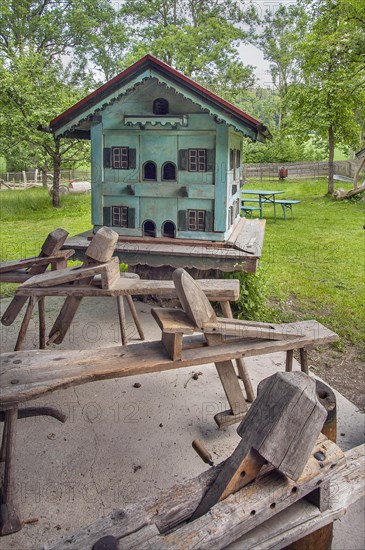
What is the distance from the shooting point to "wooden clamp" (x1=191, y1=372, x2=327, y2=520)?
4.84ft

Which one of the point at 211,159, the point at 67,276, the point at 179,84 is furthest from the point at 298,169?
the point at 67,276

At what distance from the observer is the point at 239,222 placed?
675cm

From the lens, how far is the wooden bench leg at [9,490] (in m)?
2.53

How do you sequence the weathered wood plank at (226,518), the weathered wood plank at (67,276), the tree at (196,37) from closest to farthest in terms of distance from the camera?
the weathered wood plank at (226,518)
the weathered wood plank at (67,276)
the tree at (196,37)

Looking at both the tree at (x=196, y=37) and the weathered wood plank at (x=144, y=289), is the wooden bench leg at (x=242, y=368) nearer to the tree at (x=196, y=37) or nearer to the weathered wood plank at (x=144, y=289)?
the weathered wood plank at (x=144, y=289)

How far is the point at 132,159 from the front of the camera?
17.0ft

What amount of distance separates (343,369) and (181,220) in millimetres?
2502

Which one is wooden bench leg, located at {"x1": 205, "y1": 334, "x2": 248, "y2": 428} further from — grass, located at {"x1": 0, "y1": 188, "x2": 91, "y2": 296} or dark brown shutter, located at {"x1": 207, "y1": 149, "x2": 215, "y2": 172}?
grass, located at {"x1": 0, "y1": 188, "x2": 91, "y2": 296}

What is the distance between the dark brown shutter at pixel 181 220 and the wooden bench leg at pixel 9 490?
315 centimetres

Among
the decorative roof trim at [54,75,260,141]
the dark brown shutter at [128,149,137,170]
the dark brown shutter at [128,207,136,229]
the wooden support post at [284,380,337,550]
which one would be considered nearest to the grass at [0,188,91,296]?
the dark brown shutter at [128,207,136,229]

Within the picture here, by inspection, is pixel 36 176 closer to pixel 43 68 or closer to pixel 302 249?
pixel 43 68

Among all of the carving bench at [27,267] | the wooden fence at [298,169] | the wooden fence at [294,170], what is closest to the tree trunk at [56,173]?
the carving bench at [27,267]

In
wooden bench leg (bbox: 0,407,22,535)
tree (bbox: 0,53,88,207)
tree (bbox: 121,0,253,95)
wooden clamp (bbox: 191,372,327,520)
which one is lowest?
wooden bench leg (bbox: 0,407,22,535)

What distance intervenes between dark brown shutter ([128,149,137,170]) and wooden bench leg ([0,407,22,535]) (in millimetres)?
3376
